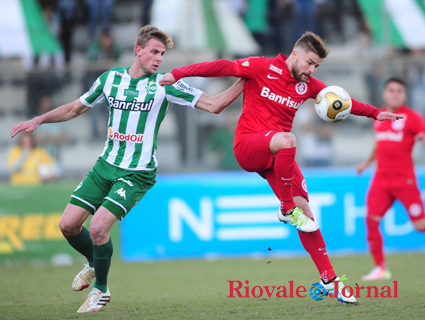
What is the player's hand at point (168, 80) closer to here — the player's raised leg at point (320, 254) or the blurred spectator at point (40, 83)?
the player's raised leg at point (320, 254)

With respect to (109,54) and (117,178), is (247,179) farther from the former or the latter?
(117,178)

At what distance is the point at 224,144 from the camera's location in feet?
36.4

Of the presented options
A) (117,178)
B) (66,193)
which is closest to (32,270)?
(66,193)

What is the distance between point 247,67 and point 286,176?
1.07 meters

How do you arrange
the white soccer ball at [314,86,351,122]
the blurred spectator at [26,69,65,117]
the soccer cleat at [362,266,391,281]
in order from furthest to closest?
1. the blurred spectator at [26,69,65,117]
2. the soccer cleat at [362,266,391,281]
3. the white soccer ball at [314,86,351,122]

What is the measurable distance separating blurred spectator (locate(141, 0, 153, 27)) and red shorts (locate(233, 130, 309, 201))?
23.8 feet

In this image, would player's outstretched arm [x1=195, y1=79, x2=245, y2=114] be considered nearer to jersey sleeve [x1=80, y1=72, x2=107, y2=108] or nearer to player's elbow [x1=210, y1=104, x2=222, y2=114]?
player's elbow [x1=210, y1=104, x2=222, y2=114]

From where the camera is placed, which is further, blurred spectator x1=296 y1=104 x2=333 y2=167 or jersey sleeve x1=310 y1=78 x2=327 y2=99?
blurred spectator x1=296 y1=104 x2=333 y2=167

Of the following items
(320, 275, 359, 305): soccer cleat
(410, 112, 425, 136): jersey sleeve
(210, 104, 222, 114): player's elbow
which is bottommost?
(320, 275, 359, 305): soccer cleat

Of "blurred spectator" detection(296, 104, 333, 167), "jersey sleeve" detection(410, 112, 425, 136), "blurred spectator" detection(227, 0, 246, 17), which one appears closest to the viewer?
"jersey sleeve" detection(410, 112, 425, 136)

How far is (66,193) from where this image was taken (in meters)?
10.6

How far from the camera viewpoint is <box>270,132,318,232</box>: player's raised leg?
5.35 meters

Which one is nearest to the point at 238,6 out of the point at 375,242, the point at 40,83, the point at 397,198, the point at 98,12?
the point at 98,12

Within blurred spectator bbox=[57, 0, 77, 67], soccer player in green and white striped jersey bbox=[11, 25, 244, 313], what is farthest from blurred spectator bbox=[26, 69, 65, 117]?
soccer player in green and white striped jersey bbox=[11, 25, 244, 313]
